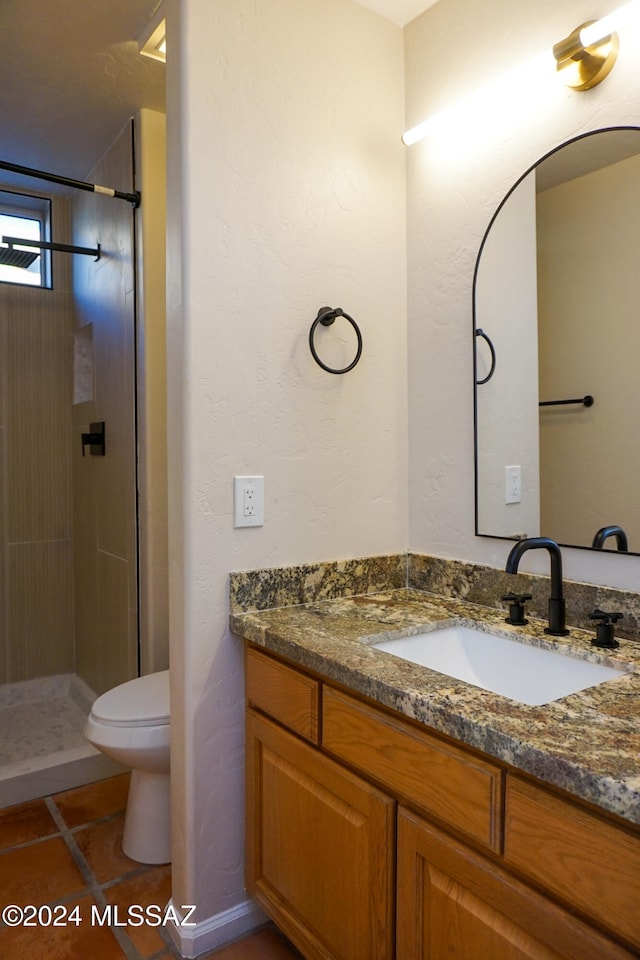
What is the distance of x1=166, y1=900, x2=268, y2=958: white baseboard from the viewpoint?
1.55 metres

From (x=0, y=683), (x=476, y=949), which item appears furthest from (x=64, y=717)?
(x=476, y=949)

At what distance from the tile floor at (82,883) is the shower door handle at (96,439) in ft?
4.51

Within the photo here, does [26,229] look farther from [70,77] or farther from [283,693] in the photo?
[283,693]

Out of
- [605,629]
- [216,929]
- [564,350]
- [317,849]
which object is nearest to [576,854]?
[605,629]

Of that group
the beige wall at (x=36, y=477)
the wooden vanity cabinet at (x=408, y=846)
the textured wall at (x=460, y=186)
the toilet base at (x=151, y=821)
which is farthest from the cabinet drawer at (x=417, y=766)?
the beige wall at (x=36, y=477)

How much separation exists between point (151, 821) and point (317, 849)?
0.82 metres

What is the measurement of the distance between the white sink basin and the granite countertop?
0.02m

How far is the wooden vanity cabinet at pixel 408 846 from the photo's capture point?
0.82 m

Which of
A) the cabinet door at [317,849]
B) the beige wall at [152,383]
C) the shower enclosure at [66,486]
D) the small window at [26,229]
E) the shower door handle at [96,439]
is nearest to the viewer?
the cabinet door at [317,849]

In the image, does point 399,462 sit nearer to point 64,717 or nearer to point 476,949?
point 476,949

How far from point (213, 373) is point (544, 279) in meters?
0.83

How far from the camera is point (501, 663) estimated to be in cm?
141

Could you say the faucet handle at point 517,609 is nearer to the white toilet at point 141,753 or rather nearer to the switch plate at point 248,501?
the switch plate at point 248,501

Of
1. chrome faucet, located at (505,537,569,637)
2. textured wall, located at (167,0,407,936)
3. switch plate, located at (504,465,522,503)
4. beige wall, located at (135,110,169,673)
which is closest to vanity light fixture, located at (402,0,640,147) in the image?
textured wall, located at (167,0,407,936)
